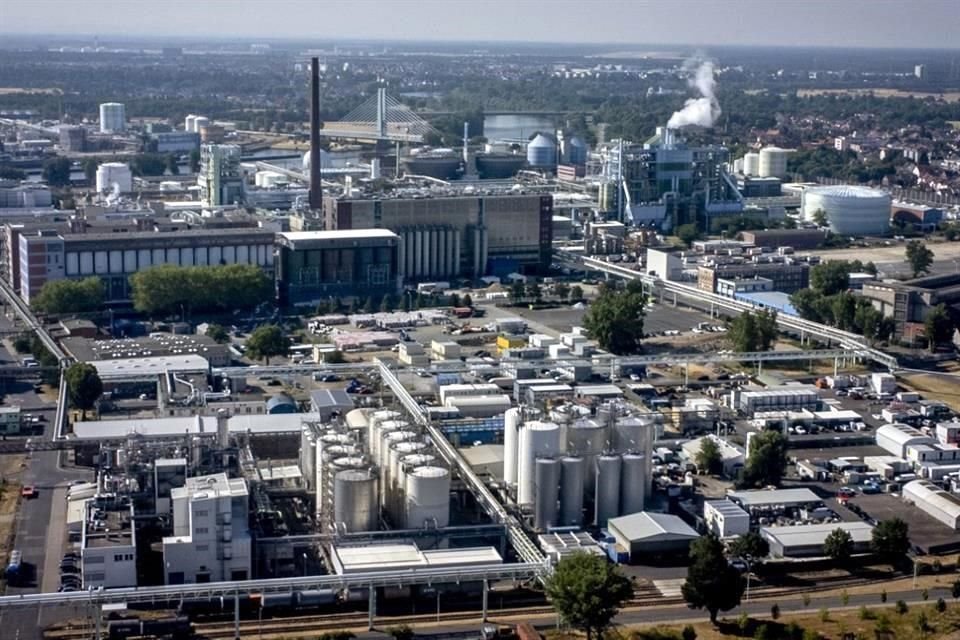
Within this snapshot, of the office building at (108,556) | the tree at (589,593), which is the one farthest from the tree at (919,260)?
the office building at (108,556)

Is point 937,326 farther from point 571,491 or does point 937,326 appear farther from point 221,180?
point 221,180

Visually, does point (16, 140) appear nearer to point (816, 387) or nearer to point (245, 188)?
point (245, 188)

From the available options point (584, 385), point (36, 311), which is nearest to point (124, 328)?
point (36, 311)

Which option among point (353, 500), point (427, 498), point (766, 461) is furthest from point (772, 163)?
point (353, 500)

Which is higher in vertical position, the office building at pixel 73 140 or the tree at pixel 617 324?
the office building at pixel 73 140

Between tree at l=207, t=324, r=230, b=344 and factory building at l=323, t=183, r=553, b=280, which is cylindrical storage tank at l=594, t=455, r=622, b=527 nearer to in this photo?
tree at l=207, t=324, r=230, b=344

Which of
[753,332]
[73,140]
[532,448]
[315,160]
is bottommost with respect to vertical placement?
[753,332]

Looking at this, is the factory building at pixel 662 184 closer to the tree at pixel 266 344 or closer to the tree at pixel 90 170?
the tree at pixel 266 344
